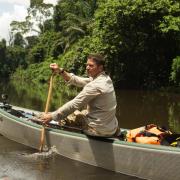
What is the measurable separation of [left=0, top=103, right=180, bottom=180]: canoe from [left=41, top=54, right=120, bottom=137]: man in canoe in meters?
0.19

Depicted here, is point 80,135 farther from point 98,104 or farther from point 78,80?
point 78,80

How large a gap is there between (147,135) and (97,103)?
83cm

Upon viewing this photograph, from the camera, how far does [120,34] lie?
2434 centimetres

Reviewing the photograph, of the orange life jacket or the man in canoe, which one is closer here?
the orange life jacket

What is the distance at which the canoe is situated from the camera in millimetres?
5465

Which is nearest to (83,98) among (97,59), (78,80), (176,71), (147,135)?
(97,59)

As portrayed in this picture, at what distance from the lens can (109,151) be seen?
19.9 ft

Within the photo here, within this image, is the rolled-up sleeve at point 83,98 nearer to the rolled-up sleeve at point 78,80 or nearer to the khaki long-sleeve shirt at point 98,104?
the khaki long-sleeve shirt at point 98,104

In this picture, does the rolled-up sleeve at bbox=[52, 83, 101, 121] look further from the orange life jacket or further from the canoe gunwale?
the orange life jacket

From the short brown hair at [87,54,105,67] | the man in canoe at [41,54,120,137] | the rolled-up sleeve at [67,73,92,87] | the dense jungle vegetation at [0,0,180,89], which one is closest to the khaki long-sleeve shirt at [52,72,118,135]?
the man in canoe at [41,54,120,137]

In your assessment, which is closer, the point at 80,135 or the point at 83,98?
the point at 83,98

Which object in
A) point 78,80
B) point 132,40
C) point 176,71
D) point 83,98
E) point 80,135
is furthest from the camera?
point 132,40

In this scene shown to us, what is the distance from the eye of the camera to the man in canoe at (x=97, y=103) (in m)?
5.99

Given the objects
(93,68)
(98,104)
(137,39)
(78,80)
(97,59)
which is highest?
(137,39)
